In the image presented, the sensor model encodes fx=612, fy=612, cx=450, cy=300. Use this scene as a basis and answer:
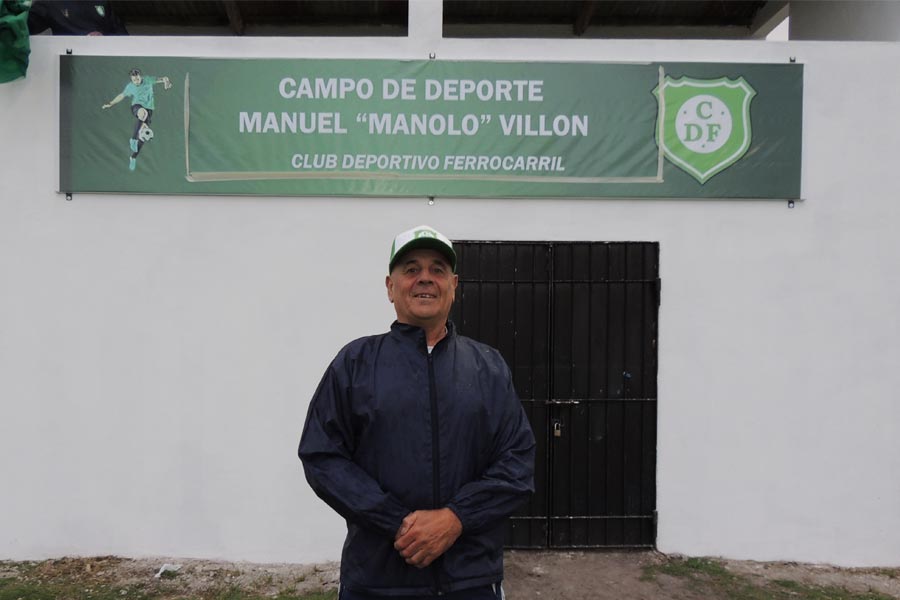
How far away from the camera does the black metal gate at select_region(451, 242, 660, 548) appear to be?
3.81 meters

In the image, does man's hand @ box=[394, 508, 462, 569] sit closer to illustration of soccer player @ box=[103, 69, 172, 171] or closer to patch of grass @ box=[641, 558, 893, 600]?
patch of grass @ box=[641, 558, 893, 600]

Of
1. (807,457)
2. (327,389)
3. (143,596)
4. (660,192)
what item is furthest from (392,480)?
(807,457)

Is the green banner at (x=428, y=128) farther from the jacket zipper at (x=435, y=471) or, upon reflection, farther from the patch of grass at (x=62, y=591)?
the patch of grass at (x=62, y=591)

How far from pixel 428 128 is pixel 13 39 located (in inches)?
95.6

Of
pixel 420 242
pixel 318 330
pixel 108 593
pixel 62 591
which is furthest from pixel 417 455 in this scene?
pixel 62 591

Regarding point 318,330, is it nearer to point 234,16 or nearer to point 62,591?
point 62,591

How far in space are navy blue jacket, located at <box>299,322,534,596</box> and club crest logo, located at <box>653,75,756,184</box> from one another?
8.34ft

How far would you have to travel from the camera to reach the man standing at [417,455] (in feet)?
5.77

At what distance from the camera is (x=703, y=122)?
12.3ft

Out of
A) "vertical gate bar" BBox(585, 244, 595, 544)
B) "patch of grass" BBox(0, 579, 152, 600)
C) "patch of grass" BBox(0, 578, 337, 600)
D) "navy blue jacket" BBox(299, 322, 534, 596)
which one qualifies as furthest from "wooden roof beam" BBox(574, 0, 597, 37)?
"patch of grass" BBox(0, 579, 152, 600)

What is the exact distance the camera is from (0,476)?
3717mm

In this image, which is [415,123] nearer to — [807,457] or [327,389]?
[327,389]

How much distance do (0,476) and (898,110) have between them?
591 cm

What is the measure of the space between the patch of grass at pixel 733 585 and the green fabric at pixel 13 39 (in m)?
4.73
